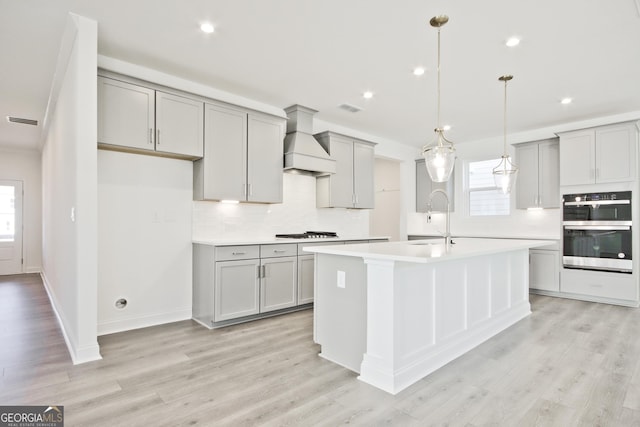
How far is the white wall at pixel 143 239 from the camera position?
3492 mm

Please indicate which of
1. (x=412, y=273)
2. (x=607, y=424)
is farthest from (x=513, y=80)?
(x=607, y=424)

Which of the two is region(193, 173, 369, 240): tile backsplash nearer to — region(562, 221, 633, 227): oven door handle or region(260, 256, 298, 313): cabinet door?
region(260, 256, 298, 313): cabinet door

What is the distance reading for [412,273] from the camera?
96.9 inches

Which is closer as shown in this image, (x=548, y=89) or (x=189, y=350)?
(x=189, y=350)

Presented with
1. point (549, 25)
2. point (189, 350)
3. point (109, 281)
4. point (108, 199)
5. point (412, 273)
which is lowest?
point (189, 350)

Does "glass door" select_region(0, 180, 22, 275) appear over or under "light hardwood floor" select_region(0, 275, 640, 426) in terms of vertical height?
over

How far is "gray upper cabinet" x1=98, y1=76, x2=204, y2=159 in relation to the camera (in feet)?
10.4

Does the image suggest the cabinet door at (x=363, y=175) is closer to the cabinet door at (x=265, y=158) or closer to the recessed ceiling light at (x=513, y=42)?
the cabinet door at (x=265, y=158)

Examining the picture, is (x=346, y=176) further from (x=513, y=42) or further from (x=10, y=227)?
(x=10, y=227)

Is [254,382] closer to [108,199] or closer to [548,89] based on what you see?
[108,199]

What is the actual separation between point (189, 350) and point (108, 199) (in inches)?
67.4

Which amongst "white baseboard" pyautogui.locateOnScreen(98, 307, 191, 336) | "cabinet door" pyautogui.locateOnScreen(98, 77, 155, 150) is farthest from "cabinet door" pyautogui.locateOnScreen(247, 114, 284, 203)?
"white baseboard" pyautogui.locateOnScreen(98, 307, 191, 336)

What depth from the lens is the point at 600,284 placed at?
4785 millimetres

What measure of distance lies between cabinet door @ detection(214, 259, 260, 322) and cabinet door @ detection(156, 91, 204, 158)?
1256 mm
